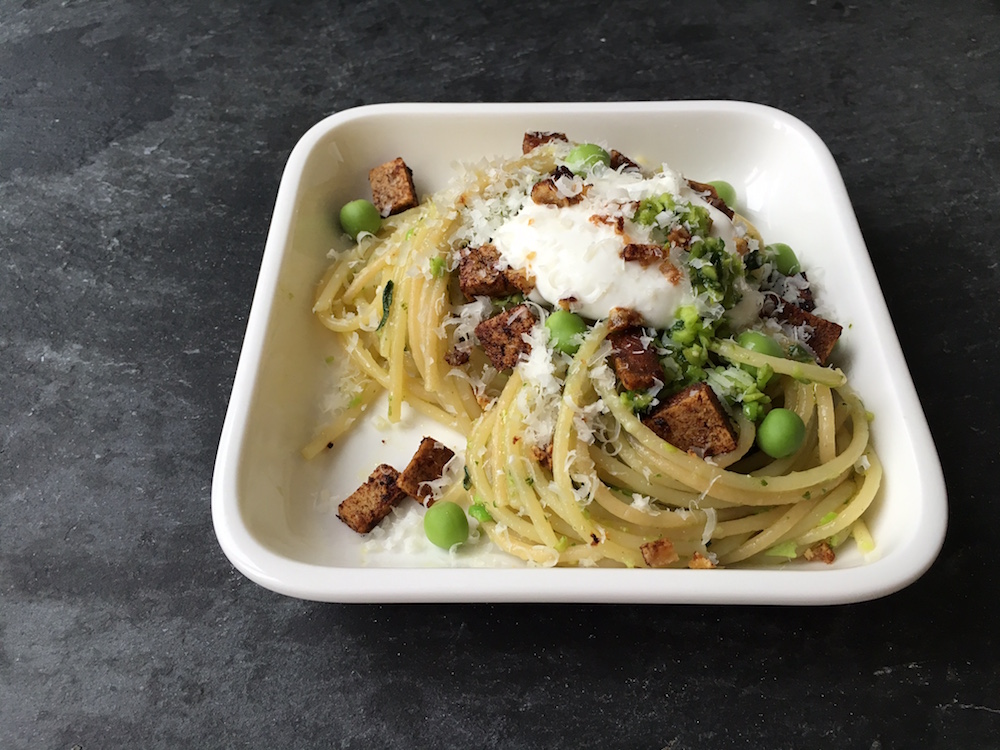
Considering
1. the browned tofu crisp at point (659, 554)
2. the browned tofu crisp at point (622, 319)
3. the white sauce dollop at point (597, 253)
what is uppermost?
the white sauce dollop at point (597, 253)

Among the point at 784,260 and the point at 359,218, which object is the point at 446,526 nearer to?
the point at 359,218

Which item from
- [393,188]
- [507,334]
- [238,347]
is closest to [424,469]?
[507,334]

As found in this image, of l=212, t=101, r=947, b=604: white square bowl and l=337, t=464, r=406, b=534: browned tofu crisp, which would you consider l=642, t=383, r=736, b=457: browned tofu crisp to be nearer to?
l=212, t=101, r=947, b=604: white square bowl

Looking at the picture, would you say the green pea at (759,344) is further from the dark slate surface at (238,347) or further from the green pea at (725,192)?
the green pea at (725,192)

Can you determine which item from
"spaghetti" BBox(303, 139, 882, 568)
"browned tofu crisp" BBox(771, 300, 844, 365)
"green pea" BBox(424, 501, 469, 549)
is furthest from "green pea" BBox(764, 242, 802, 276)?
"green pea" BBox(424, 501, 469, 549)

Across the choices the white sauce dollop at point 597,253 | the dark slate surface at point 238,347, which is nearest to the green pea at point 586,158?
the white sauce dollop at point 597,253

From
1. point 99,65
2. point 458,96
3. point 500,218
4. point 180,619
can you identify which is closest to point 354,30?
point 458,96
